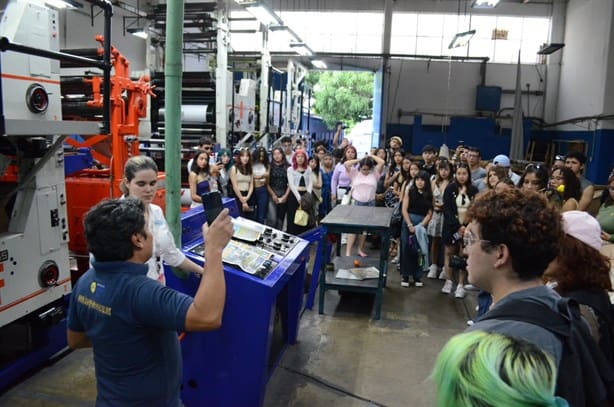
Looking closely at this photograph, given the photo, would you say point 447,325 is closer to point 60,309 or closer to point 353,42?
point 60,309

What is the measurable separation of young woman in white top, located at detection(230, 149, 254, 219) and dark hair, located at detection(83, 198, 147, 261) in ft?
15.4

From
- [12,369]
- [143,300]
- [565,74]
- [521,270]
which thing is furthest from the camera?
[565,74]

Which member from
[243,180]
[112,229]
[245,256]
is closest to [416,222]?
[243,180]

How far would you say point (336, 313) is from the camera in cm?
458

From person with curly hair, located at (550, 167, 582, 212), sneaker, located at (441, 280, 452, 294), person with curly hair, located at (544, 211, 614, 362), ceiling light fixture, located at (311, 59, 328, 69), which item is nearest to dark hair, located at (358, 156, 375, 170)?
sneaker, located at (441, 280, 452, 294)

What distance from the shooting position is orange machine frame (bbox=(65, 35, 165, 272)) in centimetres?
425

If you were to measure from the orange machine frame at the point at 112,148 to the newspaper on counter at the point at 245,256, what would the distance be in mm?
2036

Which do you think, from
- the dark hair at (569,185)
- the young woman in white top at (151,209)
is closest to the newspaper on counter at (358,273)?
the dark hair at (569,185)

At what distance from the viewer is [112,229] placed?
145 centimetres

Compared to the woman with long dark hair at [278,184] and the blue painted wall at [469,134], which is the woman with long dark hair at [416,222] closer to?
the woman with long dark hair at [278,184]

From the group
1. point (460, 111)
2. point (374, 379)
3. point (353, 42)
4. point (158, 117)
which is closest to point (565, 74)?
point (460, 111)

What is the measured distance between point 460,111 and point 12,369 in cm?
1477

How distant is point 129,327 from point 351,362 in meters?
2.50

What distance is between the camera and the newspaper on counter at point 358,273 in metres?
4.73
